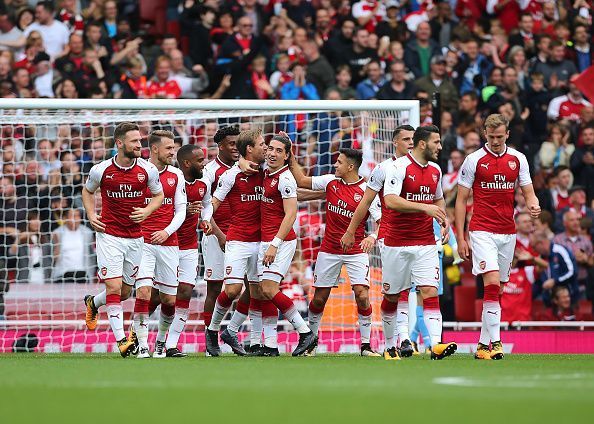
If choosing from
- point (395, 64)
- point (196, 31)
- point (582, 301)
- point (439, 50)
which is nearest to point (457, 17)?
point (439, 50)

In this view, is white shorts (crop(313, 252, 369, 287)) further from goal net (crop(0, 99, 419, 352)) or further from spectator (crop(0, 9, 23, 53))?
spectator (crop(0, 9, 23, 53))

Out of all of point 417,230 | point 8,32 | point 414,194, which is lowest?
point 417,230

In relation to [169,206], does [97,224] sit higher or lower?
lower

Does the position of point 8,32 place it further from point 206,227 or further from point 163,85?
point 206,227

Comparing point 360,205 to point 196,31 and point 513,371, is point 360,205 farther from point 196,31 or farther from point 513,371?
point 196,31

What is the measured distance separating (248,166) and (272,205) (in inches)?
19.9

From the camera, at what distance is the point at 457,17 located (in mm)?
23188

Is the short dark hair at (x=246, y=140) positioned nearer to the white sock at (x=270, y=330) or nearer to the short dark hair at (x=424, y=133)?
the white sock at (x=270, y=330)

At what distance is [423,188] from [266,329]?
8.42 ft

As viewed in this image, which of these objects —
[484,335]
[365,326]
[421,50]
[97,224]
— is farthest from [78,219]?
[421,50]

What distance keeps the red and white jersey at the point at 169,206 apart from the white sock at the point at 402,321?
2.52m

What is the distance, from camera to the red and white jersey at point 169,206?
44.3 feet

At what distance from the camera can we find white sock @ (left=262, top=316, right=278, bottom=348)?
13.8m

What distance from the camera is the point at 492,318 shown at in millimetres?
12828
